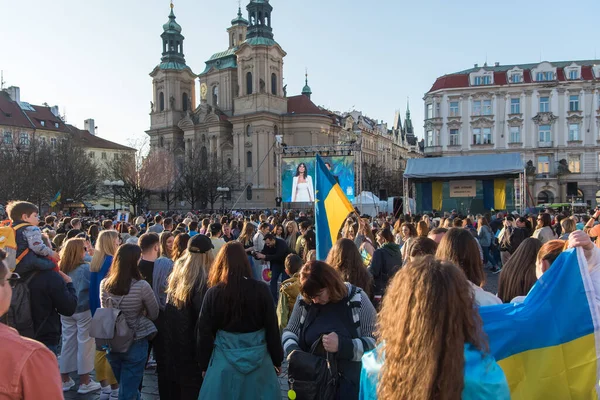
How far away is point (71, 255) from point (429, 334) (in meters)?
5.46

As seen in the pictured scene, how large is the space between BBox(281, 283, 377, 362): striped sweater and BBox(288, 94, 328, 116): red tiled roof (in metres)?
63.2

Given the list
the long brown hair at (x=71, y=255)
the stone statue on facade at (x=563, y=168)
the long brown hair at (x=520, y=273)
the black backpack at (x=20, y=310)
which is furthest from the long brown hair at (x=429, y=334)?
the stone statue on facade at (x=563, y=168)

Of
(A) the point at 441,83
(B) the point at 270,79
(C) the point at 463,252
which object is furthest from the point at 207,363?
(B) the point at 270,79

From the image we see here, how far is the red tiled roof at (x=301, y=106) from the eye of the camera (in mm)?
66938

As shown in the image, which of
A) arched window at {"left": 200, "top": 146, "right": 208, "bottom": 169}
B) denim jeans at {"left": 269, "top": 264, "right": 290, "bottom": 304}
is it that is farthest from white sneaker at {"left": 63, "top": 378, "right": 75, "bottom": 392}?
arched window at {"left": 200, "top": 146, "right": 208, "bottom": 169}

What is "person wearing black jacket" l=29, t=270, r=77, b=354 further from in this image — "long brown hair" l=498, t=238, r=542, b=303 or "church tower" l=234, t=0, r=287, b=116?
"church tower" l=234, t=0, r=287, b=116

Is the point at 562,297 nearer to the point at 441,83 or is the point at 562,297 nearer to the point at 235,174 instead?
the point at 441,83

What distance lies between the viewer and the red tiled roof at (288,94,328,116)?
66938 millimetres

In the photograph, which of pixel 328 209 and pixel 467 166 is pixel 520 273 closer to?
pixel 328 209

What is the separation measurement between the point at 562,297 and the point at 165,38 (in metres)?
79.0

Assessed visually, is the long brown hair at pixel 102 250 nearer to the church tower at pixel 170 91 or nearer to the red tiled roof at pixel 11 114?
the red tiled roof at pixel 11 114

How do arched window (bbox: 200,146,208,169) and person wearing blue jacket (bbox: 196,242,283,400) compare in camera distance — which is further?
arched window (bbox: 200,146,208,169)

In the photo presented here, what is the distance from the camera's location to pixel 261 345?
405 cm

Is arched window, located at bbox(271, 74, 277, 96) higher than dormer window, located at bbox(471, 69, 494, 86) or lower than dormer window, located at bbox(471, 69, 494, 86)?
higher
